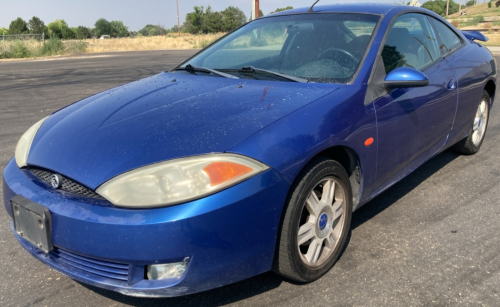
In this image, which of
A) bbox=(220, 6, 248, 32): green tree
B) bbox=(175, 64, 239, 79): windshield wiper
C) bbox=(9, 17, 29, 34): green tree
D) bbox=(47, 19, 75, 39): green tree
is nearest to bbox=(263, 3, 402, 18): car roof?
bbox=(175, 64, 239, 79): windshield wiper

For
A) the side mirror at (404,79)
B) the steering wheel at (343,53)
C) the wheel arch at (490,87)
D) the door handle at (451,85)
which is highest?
the steering wheel at (343,53)

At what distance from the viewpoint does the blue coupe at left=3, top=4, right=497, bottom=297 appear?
1924 millimetres

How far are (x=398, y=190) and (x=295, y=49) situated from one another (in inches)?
60.9

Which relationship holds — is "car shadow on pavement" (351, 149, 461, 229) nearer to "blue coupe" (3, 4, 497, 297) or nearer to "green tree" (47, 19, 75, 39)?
"blue coupe" (3, 4, 497, 297)

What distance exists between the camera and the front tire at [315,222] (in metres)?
2.19

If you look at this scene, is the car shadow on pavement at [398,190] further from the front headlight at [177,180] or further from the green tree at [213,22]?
the green tree at [213,22]

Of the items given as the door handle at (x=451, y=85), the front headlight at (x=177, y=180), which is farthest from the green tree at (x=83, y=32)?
the front headlight at (x=177, y=180)

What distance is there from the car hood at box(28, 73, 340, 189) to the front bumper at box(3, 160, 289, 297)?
193mm

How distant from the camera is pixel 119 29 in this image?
108062 millimetres

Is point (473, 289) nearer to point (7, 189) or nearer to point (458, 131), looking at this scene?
point (458, 131)

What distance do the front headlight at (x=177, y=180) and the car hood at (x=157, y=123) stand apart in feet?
0.16

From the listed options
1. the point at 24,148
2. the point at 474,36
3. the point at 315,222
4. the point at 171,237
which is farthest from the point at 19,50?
the point at 171,237

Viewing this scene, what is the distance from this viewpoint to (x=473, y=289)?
234 cm

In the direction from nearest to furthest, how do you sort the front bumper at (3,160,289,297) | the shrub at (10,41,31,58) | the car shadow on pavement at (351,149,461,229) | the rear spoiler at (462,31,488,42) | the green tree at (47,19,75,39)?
the front bumper at (3,160,289,297) < the car shadow on pavement at (351,149,461,229) < the rear spoiler at (462,31,488,42) < the shrub at (10,41,31,58) < the green tree at (47,19,75,39)
